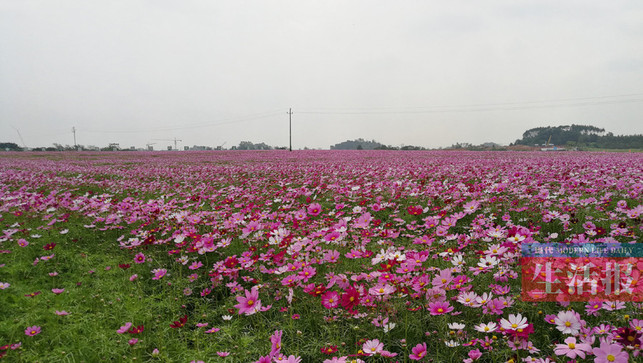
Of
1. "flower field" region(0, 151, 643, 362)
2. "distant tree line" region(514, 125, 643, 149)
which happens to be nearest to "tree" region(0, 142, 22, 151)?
"flower field" region(0, 151, 643, 362)

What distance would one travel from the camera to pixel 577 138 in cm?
7431

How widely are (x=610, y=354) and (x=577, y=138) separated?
95.1 meters

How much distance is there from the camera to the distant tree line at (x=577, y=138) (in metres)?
62.7

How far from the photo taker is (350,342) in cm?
183

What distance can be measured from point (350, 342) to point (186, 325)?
3.76ft

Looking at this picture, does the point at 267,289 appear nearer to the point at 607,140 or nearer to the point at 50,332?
the point at 50,332

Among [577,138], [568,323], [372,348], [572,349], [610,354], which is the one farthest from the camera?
[577,138]

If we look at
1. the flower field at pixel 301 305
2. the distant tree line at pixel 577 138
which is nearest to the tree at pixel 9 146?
the flower field at pixel 301 305

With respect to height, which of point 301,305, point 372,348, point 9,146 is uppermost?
point 9,146

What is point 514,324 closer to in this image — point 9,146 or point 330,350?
point 330,350

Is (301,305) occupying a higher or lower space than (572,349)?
lower

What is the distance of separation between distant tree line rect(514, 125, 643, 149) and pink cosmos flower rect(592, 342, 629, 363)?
2994 inches

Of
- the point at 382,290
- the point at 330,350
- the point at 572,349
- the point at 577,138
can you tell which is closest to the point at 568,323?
the point at 572,349

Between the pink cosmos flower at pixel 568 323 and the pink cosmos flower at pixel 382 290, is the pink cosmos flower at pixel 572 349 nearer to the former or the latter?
the pink cosmos flower at pixel 568 323
